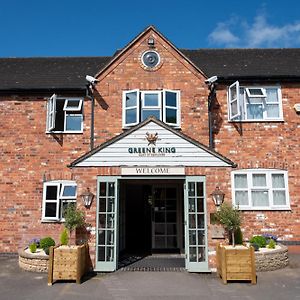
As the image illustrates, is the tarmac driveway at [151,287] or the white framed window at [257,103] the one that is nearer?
the tarmac driveway at [151,287]

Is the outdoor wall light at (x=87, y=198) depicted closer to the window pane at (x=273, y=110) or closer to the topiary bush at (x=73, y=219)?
the topiary bush at (x=73, y=219)

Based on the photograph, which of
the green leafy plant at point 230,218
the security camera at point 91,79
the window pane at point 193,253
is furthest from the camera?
the security camera at point 91,79

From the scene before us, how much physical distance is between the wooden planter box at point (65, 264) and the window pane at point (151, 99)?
19.8 ft

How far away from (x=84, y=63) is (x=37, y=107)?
4.22 metres

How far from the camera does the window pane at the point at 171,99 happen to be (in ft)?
40.4

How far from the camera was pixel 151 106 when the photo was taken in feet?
40.3

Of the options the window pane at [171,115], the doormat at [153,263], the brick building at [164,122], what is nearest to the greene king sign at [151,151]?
the brick building at [164,122]

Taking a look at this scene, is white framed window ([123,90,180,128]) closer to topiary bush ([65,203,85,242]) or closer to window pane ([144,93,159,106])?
window pane ([144,93,159,106])

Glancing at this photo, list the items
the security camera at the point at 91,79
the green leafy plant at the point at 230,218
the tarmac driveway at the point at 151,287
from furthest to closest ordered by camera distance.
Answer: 1. the security camera at the point at 91,79
2. the green leafy plant at the point at 230,218
3. the tarmac driveway at the point at 151,287

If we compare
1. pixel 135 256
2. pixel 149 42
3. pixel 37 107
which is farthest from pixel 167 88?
pixel 135 256

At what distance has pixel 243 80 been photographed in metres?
13.0

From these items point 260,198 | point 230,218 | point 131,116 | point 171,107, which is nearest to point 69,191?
point 131,116

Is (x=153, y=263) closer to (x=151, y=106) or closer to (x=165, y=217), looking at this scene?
(x=165, y=217)

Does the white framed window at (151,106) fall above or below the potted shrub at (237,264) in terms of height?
above
